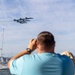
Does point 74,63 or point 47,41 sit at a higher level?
point 47,41

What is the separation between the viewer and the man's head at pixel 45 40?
5.56 m

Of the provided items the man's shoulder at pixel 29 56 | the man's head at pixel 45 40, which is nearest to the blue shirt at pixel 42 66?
the man's shoulder at pixel 29 56

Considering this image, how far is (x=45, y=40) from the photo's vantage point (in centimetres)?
557

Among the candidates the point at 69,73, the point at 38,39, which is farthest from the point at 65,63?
the point at 38,39

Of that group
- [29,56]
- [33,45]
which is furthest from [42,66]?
[33,45]

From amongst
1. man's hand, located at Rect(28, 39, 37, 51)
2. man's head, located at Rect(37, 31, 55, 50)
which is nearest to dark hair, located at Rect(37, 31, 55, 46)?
man's head, located at Rect(37, 31, 55, 50)

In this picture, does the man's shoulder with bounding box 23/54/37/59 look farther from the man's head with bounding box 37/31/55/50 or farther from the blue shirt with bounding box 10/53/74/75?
the man's head with bounding box 37/31/55/50

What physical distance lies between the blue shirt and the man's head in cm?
15

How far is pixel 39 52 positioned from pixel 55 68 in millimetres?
378

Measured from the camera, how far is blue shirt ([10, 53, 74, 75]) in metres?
5.50

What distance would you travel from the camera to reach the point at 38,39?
5.61m

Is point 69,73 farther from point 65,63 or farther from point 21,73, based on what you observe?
point 21,73

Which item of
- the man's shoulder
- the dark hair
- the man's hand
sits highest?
the dark hair

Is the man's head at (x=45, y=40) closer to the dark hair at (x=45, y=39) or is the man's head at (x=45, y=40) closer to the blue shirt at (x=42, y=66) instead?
the dark hair at (x=45, y=39)
